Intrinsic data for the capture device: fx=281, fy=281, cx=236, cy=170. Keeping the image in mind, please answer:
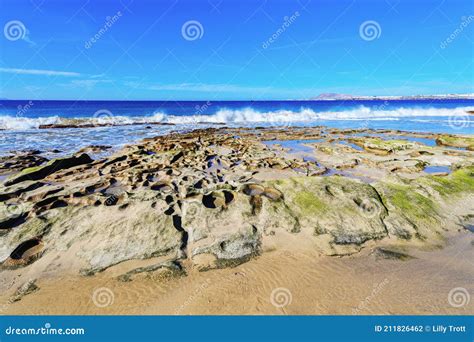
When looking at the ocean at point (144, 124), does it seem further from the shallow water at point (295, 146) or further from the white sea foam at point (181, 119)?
the shallow water at point (295, 146)

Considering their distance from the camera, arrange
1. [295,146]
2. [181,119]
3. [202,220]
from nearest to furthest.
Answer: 1. [202,220]
2. [295,146]
3. [181,119]

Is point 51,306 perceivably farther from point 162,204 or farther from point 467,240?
point 467,240

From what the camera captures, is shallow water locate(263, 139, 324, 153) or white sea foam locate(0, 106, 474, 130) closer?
shallow water locate(263, 139, 324, 153)

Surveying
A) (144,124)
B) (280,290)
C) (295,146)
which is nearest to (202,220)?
(280,290)

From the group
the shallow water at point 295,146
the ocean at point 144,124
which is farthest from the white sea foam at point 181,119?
the shallow water at point 295,146

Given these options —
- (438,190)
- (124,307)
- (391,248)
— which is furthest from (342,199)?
(124,307)

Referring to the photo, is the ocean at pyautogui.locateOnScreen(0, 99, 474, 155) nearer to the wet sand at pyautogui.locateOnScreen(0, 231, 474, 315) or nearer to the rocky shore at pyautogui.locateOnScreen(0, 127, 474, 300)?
the rocky shore at pyautogui.locateOnScreen(0, 127, 474, 300)

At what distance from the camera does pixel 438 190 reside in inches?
301

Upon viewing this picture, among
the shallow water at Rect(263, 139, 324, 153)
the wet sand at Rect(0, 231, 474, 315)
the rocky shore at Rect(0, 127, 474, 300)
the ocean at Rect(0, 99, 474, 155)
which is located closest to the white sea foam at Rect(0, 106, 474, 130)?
the ocean at Rect(0, 99, 474, 155)

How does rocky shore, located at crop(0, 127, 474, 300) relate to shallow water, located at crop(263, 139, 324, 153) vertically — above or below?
below

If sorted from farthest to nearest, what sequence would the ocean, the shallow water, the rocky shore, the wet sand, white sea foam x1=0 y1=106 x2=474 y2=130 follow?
white sea foam x1=0 y1=106 x2=474 y2=130
the ocean
the shallow water
the rocky shore
the wet sand

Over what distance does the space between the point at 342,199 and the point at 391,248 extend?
1.60 metres

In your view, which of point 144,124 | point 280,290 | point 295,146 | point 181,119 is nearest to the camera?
point 280,290

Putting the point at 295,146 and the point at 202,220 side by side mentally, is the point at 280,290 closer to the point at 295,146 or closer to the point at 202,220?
the point at 202,220
